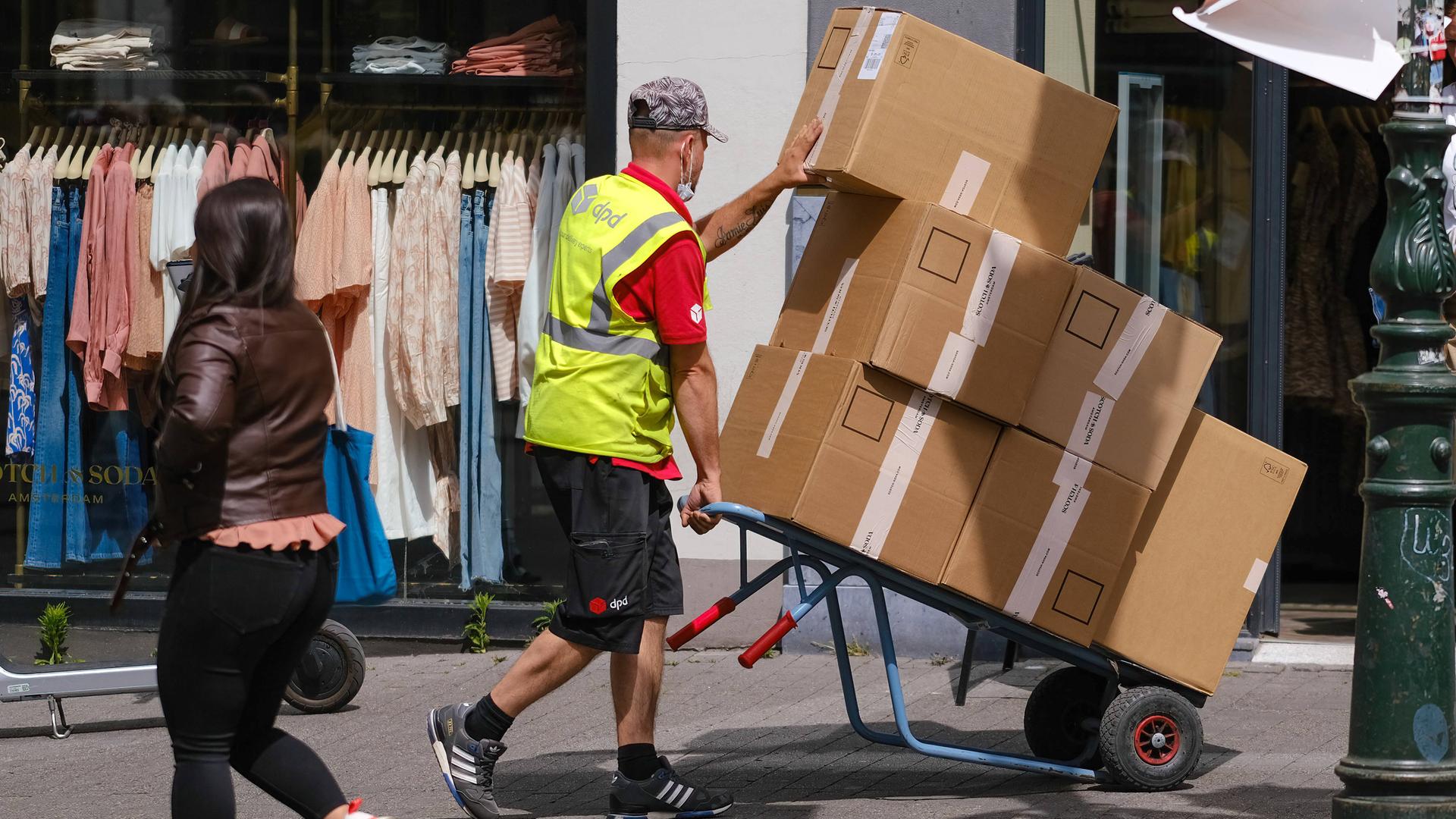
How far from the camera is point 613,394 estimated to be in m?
4.73

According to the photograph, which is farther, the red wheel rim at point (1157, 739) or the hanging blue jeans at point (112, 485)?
the hanging blue jeans at point (112, 485)

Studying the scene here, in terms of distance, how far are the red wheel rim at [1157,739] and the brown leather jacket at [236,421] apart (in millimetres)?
2599

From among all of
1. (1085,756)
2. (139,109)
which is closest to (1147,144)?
(1085,756)

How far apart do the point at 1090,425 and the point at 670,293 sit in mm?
1269

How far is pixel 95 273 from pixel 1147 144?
185 inches

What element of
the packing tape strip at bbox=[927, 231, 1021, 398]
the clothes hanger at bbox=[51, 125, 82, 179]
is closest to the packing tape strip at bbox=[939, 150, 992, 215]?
the packing tape strip at bbox=[927, 231, 1021, 398]

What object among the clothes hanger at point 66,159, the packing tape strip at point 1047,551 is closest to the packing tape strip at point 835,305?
the packing tape strip at point 1047,551

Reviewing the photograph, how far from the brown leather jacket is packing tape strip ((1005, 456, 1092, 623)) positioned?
2104 millimetres

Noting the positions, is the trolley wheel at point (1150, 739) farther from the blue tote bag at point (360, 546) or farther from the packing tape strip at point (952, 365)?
the blue tote bag at point (360, 546)

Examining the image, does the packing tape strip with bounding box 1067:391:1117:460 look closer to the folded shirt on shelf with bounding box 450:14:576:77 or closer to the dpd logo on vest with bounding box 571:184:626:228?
the dpd logo on vest with bounding box 571:184:626:228

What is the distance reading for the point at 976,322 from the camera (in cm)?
484

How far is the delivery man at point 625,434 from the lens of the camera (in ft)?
15.4

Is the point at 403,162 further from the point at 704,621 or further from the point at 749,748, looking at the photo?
the point at 704,621

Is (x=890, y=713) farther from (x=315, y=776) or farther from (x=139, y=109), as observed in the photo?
(x=139, y=109)
